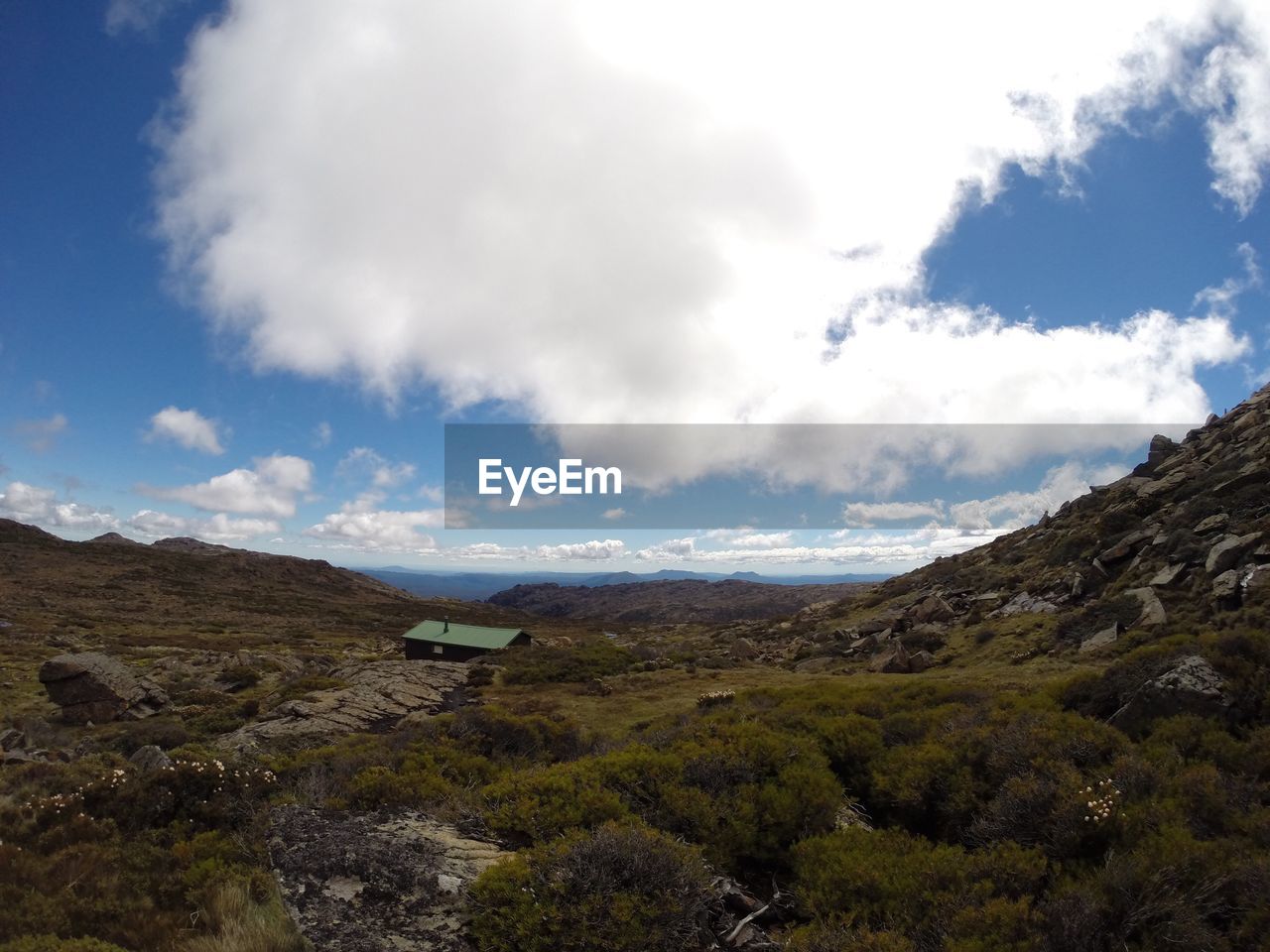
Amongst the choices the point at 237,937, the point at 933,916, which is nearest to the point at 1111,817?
the point at 933,916

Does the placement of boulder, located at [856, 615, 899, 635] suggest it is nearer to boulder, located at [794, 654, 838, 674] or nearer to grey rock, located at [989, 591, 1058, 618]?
boulder, located at [794, 654, 838, 674]

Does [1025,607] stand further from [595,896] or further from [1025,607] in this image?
[595,896]

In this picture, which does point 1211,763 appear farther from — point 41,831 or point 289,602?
point 289,602

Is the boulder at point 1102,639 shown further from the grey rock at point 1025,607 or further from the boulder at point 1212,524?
the boulder at point 1212,524

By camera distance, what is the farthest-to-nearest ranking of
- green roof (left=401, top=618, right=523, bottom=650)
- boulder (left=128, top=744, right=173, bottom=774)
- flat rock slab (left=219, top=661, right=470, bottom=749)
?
1. green roof (left=401, top=618, right=523, bottom=650)
2. flat rock slab (left=219, top=661, right=470, bottom=749)
3. boulder (left=128, top=744, right=173, bottom=774)

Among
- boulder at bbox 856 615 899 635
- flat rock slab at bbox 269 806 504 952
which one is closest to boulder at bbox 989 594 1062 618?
boulder at bbox 856 615 899 635

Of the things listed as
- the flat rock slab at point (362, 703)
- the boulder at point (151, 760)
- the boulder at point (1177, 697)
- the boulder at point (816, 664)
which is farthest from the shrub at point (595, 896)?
the boulder at point (816, 664)

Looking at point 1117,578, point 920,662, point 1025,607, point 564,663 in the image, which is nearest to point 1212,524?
point 1117,578
